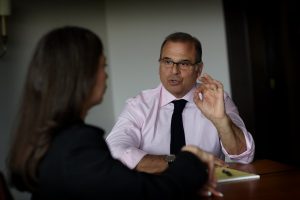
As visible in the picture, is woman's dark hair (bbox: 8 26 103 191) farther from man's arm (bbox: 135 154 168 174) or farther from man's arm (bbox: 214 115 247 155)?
man's arm (bbox: 214 115 247 155)

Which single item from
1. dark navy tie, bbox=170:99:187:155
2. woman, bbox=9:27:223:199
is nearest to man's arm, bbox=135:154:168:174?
dark navy tie, bbox=170:99:187:155

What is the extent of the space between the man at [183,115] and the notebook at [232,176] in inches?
12.4

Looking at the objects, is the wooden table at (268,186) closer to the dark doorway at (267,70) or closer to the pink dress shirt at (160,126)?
the pink dress shirt at (160,126)

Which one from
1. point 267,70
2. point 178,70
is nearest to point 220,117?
point 178,70

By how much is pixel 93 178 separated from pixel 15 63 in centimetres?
210

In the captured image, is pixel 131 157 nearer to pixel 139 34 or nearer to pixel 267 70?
pixel 139 34

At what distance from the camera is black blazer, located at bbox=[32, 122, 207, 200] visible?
0.97 metres

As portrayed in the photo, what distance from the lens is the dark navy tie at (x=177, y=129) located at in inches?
78.8

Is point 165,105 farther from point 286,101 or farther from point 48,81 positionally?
point 286,101

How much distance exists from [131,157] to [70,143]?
789 millimetres

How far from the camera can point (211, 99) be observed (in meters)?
1.87

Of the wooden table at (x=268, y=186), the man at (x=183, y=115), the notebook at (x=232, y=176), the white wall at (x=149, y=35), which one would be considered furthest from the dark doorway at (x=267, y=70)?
the notebook at (x=232, y=176)

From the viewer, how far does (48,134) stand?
1024mm

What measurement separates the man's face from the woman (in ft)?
3.39
